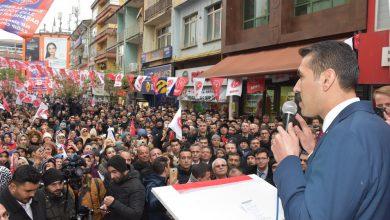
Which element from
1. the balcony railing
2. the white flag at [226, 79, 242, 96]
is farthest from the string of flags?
the balcony railing

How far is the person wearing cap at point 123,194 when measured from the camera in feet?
14.7

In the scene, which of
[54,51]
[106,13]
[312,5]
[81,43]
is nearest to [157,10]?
[312,5]

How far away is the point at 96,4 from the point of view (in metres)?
57.6

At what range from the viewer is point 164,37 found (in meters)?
→ 29.9

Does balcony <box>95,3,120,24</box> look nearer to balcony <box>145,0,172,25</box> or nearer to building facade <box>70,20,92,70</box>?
building facade <box>70,20,92,70</box>

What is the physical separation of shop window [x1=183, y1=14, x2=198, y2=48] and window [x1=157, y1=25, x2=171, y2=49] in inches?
156

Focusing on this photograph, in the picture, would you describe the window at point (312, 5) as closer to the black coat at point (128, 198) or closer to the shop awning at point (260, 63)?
the shop awning at point (260, 63)

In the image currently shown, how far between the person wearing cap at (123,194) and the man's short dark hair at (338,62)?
10.7 ft

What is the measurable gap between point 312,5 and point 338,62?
43.6 feet

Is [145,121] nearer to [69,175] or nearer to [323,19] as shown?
[323,19]

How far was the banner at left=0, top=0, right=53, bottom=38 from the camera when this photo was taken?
1076cm

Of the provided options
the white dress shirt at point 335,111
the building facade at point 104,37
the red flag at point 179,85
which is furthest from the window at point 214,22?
the building facade at point 104,37

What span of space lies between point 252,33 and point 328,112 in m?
15.9

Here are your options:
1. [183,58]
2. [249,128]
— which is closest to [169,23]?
[183,58]
